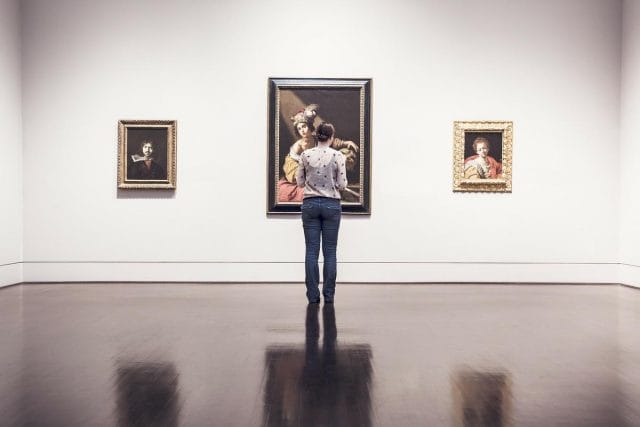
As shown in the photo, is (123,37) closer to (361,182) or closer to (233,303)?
(361,182)

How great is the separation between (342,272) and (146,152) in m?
4.90

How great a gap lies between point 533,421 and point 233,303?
21.9ft

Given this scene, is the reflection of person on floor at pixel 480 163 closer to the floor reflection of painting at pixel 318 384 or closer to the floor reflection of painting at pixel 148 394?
the floor reflection of painting at pixel 318 384

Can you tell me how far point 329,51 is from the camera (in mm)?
13891

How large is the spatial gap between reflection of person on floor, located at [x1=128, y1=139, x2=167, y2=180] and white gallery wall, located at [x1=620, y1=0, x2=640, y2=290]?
9.84 metres

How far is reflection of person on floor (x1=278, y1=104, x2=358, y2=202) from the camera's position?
13.8 m

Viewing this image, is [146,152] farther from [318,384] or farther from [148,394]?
[318,384]

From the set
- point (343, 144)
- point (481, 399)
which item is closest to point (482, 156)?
point (343, 144)

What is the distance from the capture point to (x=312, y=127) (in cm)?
1384

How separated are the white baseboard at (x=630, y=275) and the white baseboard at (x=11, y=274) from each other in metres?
12.8

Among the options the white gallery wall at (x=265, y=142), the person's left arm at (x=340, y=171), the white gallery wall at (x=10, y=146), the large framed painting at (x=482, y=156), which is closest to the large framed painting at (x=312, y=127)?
the white gallery wall at (x=265, y=142)

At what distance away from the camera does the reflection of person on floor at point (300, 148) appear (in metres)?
13.8

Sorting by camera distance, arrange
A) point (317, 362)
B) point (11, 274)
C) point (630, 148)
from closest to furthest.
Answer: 1. point (317, 362)
2. point (11, 274)
3. point (630, 148)

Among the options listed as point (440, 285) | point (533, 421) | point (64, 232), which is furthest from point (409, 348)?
point (64, 232)
